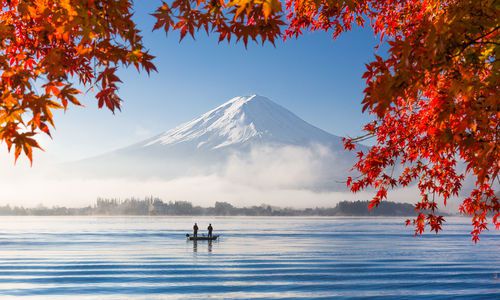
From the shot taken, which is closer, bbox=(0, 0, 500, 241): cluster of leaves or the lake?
bbox=(0, 0, 500, 241): cluster of leaves

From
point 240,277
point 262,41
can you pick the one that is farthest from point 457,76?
point 240,277

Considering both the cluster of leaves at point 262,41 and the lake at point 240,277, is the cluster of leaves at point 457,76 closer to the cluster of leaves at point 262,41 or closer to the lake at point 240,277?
the cluster of leaves at point 262,41

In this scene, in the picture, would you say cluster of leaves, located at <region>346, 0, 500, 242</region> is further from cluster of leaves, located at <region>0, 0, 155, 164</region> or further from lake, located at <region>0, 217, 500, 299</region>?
lake, located at <region>0, 217, 500, 299</region>

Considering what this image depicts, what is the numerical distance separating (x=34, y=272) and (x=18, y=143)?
1510 inches

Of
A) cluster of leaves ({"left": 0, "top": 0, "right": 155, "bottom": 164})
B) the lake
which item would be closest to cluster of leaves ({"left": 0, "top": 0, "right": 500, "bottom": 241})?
cluster of leaves ({"left": 0, "top": 0, "right": 155, "bottom": 164})

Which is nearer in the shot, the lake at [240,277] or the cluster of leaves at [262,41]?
the cluster of leaves at [262,41]

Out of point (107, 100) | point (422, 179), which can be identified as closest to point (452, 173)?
point (422, 179)

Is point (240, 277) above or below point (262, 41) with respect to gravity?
below

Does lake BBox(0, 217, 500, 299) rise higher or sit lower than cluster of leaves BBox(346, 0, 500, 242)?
lower

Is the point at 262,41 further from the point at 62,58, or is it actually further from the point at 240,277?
the point at 240,277

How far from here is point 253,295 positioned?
93.3ft

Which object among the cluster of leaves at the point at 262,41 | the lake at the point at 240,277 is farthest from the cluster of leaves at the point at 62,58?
the lake at the point at 240,277

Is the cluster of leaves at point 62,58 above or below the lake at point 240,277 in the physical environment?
above

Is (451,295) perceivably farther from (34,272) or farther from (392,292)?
(34,272)
